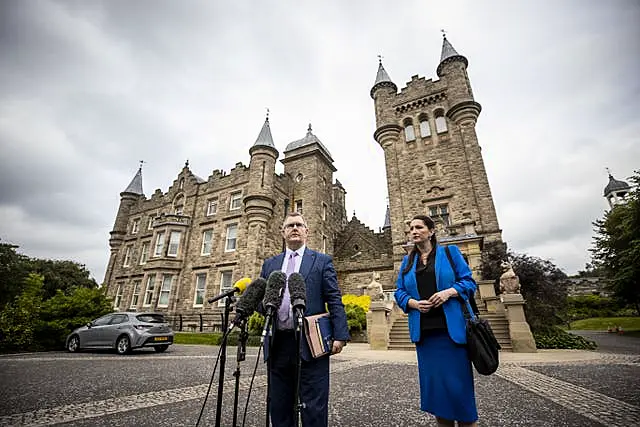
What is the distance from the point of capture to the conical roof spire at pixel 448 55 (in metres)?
20.4

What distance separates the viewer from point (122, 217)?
89.5ft

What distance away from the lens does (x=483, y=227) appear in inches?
654

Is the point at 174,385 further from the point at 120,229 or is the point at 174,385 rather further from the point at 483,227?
the point at 120,229

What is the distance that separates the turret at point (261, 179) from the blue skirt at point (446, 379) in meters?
17.9

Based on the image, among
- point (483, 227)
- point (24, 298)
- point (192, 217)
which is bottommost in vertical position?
point (24, 298)

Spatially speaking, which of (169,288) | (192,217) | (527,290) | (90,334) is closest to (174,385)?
(90,334)

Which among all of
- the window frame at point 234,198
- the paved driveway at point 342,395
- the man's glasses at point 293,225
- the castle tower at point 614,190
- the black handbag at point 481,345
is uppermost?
the castle tower at point 614,190

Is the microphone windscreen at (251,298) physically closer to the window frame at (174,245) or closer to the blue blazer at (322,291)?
the blue blazer at (322,291)

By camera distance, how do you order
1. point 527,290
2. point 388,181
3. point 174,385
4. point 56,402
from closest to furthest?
point 56,402
point 174,385
point 527,290
point 388,181

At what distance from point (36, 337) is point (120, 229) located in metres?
18.4

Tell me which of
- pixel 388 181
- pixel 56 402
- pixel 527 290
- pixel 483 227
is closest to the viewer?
pixel 56 402

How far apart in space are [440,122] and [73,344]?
23.8 metres

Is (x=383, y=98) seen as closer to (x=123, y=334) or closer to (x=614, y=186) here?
(x=123, y=334)

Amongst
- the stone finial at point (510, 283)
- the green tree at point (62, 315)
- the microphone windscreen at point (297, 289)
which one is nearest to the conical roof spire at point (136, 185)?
the green tree at point (62, 315)
